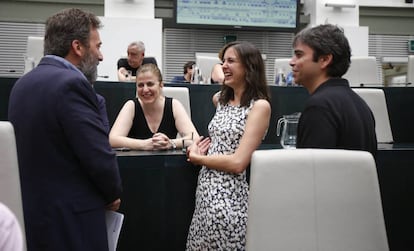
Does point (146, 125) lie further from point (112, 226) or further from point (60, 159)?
point (60, 159)

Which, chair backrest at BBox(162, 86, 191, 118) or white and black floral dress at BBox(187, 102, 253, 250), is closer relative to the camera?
white and black floral dress at BBox(187, 102, 253, 250)

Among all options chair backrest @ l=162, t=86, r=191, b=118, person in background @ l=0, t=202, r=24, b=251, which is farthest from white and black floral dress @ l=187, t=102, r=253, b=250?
chair backrest @ l=162, t=86, r=191, b=118

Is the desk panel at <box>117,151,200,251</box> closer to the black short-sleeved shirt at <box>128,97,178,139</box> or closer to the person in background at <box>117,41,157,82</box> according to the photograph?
the black short-sleeved shirt at <box>128,97,178,139</box>

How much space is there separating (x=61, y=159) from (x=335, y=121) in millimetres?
901

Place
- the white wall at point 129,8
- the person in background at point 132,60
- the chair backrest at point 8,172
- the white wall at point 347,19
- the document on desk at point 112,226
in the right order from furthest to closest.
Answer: the white wall at point 347,19 < the white wall at point 129,8 < the person in background at point 132,60 < the document on desk at point 112,226 < the chair backrest at point 8,172

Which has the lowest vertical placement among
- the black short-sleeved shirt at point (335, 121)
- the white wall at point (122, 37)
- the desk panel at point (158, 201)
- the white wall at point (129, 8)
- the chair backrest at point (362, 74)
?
the desk panel at point (158, 201)

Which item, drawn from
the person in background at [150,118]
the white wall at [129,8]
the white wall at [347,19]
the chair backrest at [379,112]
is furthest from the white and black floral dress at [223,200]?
the white wall at [347,19]

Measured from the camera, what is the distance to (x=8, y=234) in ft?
2.41

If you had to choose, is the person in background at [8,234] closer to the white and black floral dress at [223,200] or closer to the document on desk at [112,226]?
the document on desk at [112,226]

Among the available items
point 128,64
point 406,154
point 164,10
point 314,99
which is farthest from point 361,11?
point 314,99

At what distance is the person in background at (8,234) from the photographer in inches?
28.5

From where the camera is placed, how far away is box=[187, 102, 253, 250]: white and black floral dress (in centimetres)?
188

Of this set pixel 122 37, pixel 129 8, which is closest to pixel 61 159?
pixel 122 37

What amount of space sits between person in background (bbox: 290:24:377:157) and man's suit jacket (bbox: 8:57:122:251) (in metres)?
0.69
